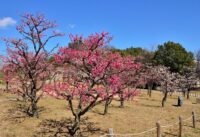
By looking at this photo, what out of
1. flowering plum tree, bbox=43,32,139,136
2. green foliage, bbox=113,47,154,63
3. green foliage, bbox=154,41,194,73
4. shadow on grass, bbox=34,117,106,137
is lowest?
shadow on grass, bbox=34,117,106,137

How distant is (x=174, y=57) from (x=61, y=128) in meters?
46.8

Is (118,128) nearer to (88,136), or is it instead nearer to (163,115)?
(88,136)

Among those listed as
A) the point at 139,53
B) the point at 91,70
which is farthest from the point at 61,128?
the point at 139,53

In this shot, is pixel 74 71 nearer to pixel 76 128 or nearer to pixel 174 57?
pixel 76 128

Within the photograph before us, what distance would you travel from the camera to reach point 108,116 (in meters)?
22.7

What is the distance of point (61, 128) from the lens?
18.2 metres

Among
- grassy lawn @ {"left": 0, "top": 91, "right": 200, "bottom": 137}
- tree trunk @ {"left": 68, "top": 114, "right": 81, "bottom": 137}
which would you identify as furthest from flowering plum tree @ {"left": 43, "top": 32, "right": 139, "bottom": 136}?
grassy lawn @ {"left": 0, "top": 91, "right": 200, "bottom": 137}

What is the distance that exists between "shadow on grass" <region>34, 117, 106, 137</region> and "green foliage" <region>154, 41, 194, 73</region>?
4374 cm

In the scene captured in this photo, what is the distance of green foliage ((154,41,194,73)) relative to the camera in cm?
Answer: 6062

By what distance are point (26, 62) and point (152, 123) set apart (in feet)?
34.5

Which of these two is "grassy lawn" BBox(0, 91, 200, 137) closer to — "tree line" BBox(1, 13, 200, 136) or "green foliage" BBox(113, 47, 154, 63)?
"tree line" BBox(1, 13, 200, 136)

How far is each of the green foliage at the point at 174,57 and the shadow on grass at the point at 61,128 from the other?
43740 mm

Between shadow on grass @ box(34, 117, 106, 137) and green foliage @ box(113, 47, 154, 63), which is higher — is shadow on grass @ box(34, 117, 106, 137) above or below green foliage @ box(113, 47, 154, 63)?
below

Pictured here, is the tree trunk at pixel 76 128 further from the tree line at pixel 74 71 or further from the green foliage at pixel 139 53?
the green foliage at pixel 139 53
